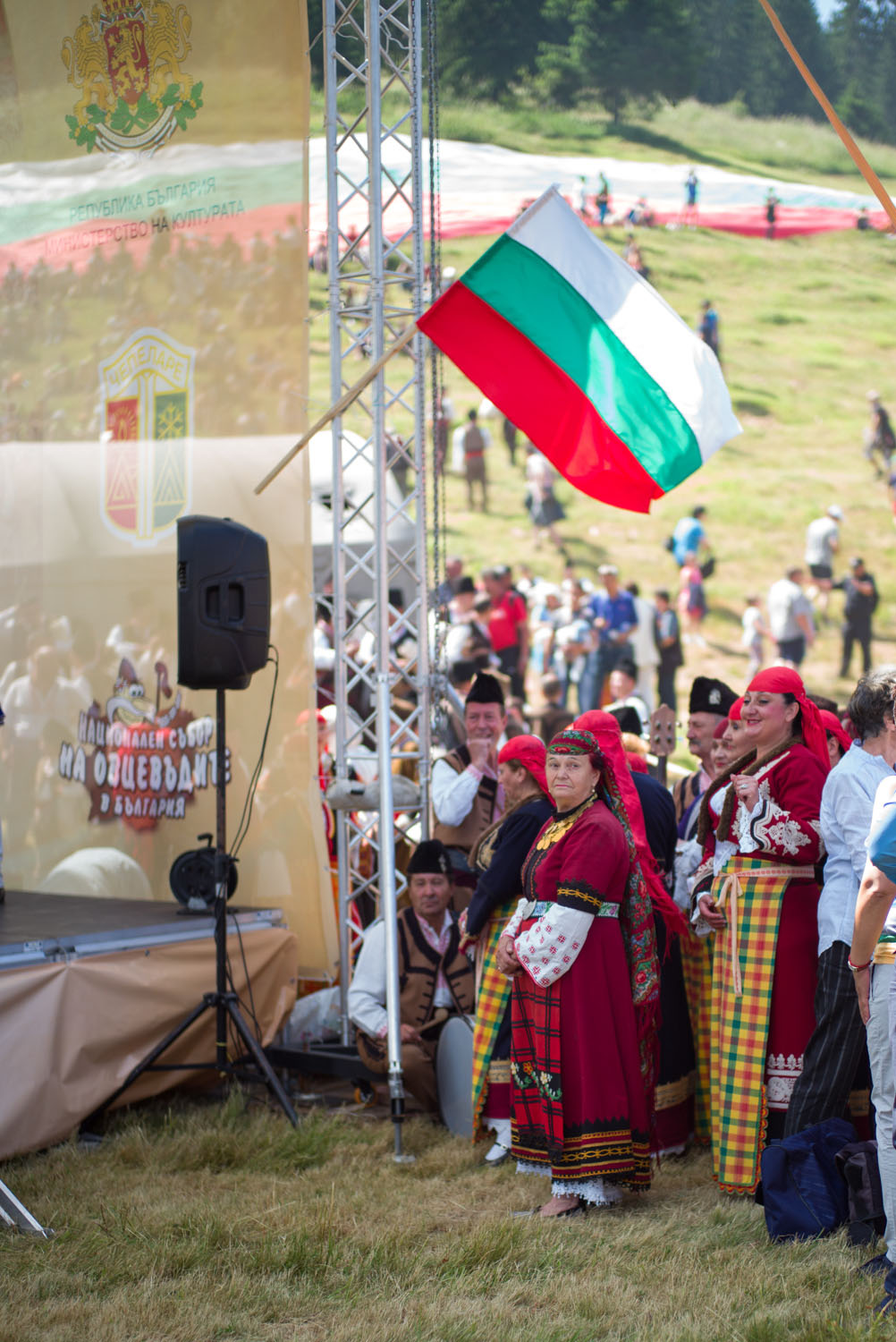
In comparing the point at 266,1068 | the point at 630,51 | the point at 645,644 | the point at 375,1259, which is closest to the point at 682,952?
the point at 266,1068

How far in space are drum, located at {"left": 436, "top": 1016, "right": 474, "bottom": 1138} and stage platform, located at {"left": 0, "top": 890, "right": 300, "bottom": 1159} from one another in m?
0.84

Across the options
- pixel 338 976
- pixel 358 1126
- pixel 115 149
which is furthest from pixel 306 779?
pixel 115 149

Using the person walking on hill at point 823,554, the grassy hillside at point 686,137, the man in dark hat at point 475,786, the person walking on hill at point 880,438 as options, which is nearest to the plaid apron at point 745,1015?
the man in dark hat at point 475,786

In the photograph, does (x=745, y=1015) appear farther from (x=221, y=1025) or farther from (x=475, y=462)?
(x=475, y=462)

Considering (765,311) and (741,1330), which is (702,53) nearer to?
(765,311)

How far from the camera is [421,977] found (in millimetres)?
5262

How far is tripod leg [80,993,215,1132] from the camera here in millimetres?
4840

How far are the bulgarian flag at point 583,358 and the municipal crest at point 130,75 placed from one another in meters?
2.47

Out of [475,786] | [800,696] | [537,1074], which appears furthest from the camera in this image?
[475,786]

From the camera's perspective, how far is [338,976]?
5730 mm

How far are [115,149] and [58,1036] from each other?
412 cm

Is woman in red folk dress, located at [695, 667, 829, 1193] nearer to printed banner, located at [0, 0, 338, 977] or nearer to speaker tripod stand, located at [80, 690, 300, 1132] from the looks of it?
speaker tripod stand, located at [80, 690, 300, 1132]

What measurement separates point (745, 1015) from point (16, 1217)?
87.7 inches

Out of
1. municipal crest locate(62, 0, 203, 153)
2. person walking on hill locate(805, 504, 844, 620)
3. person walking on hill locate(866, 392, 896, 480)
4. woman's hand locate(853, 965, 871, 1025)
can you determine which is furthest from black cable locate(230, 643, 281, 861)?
person walking on hill locate(866, 392, 896, 480)
